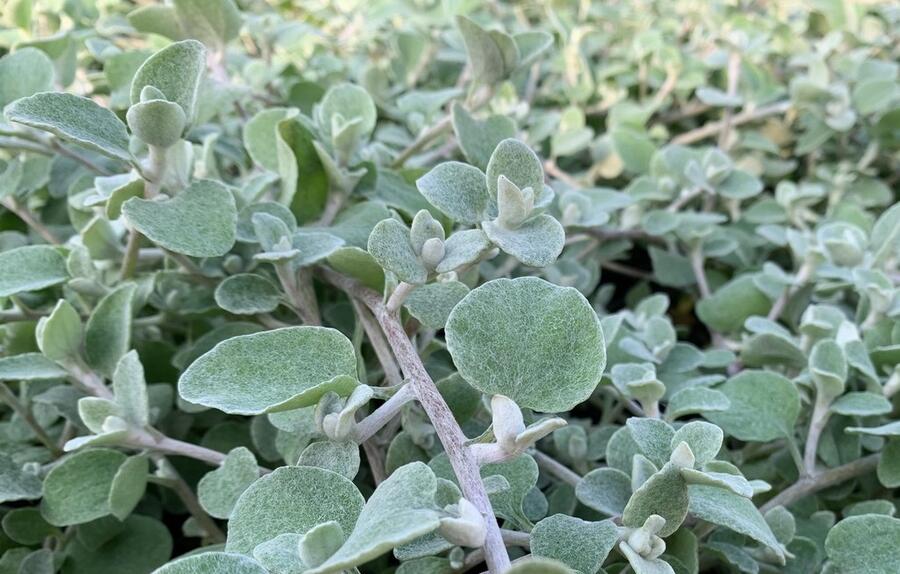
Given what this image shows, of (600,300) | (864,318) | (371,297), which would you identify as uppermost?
(371,297)

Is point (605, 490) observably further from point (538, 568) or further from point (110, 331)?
point (110, 331)

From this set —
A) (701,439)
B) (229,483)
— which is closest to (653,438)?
(701,439)

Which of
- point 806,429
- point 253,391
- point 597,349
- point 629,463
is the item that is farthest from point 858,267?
point 253,391

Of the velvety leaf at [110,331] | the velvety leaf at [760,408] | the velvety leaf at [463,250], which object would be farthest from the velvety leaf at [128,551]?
the velvety leaf at [760,408]

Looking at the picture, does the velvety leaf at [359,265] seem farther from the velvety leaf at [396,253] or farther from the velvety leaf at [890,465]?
the velvety leaf at [890,465]

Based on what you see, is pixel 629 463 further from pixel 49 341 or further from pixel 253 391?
pixel 49 341

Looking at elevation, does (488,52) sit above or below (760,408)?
above
